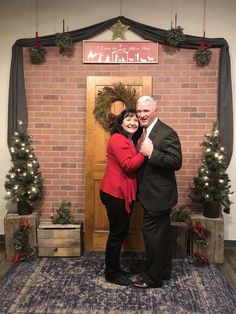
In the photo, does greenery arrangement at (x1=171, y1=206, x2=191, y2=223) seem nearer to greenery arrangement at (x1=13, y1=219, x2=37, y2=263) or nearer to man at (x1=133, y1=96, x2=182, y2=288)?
man at (x1=133, y1=96, x2=182, y2=288)

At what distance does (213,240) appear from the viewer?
361cm

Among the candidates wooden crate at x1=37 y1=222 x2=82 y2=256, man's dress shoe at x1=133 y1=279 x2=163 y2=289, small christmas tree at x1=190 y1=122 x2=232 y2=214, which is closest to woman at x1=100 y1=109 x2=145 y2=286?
man's dress shoe at x1=133 y1=279 x2=163 y2=289

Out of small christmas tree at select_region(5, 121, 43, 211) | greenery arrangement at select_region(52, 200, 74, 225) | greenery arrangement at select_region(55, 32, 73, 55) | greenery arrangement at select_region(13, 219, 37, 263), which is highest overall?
greenery arrangement at select_region(55, 32, 73, 55)

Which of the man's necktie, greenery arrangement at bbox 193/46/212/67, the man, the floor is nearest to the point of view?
the man

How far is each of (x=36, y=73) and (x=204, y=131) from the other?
221 cm

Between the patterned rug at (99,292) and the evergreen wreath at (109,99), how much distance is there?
1.68 m

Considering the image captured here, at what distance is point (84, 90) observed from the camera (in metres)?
4.01

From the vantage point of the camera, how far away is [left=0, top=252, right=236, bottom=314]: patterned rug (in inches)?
107

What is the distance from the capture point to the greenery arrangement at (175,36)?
3.74 metres

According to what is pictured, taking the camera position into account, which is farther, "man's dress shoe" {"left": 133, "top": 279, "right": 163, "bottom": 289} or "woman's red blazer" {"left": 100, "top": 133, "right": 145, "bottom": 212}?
"man's dress shoe" {"left": 133, "top": 279, "right": 163, "bottom": 289}

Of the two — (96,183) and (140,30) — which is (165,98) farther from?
(96,183)

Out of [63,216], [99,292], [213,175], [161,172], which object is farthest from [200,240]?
[63,216]

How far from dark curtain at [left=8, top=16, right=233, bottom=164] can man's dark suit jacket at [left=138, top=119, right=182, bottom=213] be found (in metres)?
1.29

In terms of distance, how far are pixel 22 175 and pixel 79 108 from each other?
108 centimetres
